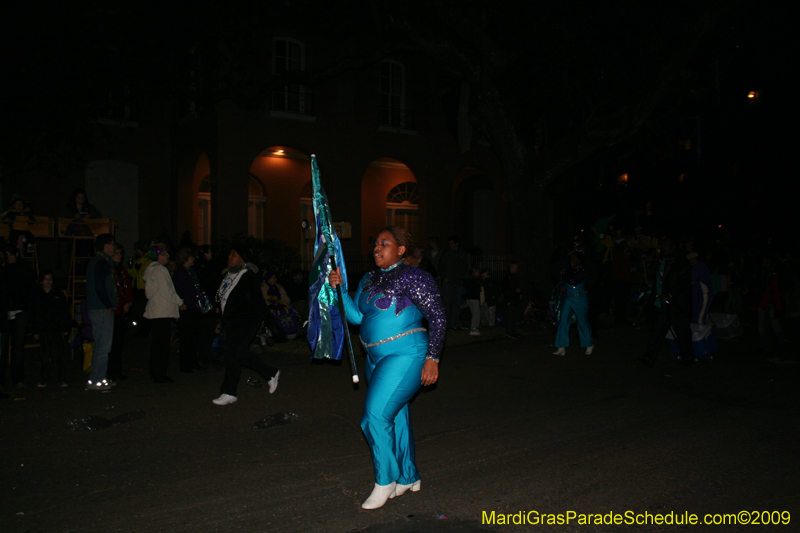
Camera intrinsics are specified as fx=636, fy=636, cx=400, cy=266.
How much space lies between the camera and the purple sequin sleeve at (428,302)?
4.29m

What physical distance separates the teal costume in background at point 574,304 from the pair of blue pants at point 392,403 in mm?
6641

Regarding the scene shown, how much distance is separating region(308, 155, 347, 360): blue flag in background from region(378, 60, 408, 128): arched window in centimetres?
1747

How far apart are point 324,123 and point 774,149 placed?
27177mm

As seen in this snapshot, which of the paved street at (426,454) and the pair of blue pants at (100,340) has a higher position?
the pair of blue pants at (100,340)

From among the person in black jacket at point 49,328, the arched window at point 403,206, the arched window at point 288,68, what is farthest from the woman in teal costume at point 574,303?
the arched window at point 403,206

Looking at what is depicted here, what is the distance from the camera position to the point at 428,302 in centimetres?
430

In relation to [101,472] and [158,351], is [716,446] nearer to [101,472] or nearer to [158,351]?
[101,472]

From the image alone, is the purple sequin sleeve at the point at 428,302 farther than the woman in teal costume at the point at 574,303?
No

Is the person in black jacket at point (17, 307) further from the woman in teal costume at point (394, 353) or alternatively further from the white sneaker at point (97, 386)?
the woman in teal costume at point (394, 353)

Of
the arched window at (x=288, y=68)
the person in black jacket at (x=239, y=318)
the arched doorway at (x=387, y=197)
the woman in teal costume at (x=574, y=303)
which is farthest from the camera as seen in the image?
the arched doorway at (x=387, y=197)

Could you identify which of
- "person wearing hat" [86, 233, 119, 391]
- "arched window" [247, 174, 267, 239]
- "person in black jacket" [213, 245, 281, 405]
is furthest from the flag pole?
"arched window" [247, 174, 267, 239]

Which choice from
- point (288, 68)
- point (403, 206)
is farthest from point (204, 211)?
point (403, 206)

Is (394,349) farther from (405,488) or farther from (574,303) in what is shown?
(574,303)

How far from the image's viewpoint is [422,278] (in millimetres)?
4352
